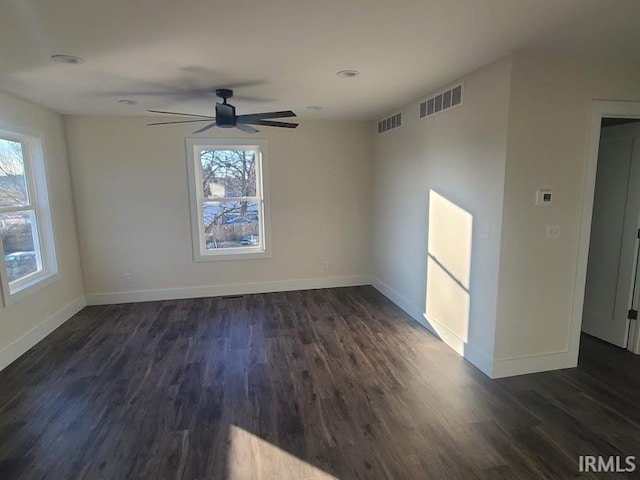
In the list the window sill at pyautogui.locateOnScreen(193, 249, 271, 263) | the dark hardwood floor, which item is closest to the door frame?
the dark hardwood floor

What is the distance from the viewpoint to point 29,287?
3.62 m

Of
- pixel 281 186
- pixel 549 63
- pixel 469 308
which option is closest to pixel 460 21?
pixel 549 63

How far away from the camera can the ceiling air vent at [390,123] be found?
4.44 m

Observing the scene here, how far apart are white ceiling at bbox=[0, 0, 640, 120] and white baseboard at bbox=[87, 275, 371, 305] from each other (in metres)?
2.69

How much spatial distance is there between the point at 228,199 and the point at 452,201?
3.19 m

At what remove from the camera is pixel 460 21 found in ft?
6.73

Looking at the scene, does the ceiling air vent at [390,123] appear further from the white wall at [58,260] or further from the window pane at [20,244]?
the window pane at [20,244]

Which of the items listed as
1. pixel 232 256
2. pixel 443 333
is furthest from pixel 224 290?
pixel 443 333

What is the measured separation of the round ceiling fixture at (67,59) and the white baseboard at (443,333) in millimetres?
3963

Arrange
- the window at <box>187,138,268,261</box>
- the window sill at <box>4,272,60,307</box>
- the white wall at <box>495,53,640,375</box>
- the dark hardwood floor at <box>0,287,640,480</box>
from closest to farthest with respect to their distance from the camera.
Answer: the dark hardwood floor at <box>0,287,640,480</box> → the white wall at <box>495,53,640,375</box> → the window sill at <box>4,272,60,307</box> → the window at <box>187,138,268,261</box>

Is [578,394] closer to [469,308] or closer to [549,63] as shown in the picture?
[469,308]

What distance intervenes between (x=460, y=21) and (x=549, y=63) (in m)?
1.10

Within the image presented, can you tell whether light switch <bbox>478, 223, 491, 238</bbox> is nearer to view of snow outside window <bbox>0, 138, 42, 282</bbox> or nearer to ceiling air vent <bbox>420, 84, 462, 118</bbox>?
ceiling air vent <bbox>420, 84, 462, 118</bbox>

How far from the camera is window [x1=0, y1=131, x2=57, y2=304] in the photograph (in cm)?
348
